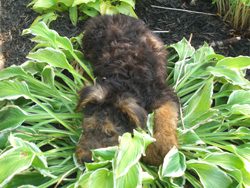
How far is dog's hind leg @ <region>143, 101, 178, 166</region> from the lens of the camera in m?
3.23

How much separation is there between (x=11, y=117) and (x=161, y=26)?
2002 millimetres

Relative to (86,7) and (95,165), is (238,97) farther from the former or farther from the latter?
(86,7)

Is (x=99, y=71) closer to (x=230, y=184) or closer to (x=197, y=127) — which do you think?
(x=197, y=127)

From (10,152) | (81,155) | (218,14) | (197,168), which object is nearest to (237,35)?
(218,14)

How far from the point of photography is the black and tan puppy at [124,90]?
317 centimetres

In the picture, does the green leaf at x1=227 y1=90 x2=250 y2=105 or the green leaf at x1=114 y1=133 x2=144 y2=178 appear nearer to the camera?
the green leaf at x1=114 y1=133 x2=144 y2=178

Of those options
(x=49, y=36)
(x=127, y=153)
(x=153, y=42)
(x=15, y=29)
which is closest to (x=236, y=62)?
(x=153, y=42)

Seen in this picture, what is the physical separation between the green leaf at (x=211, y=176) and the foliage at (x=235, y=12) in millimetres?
1871

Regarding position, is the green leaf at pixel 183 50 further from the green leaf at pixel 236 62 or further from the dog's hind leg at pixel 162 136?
the dog's hind leg at pixel 162 136

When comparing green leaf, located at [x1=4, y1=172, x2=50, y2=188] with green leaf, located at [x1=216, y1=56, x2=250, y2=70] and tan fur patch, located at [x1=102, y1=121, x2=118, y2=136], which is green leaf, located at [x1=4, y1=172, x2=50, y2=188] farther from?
green leaf, located at [x1=216, y1=56, x2=250, y2=70]

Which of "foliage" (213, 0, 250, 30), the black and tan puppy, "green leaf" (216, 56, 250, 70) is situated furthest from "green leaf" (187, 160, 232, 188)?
"foliage" (213, 0, 250, 30)

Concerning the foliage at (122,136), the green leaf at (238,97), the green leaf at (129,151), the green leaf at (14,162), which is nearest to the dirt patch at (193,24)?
the foliage at (122,136)

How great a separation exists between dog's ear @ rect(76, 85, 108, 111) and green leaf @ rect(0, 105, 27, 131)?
0.45m

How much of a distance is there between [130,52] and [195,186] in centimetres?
110
